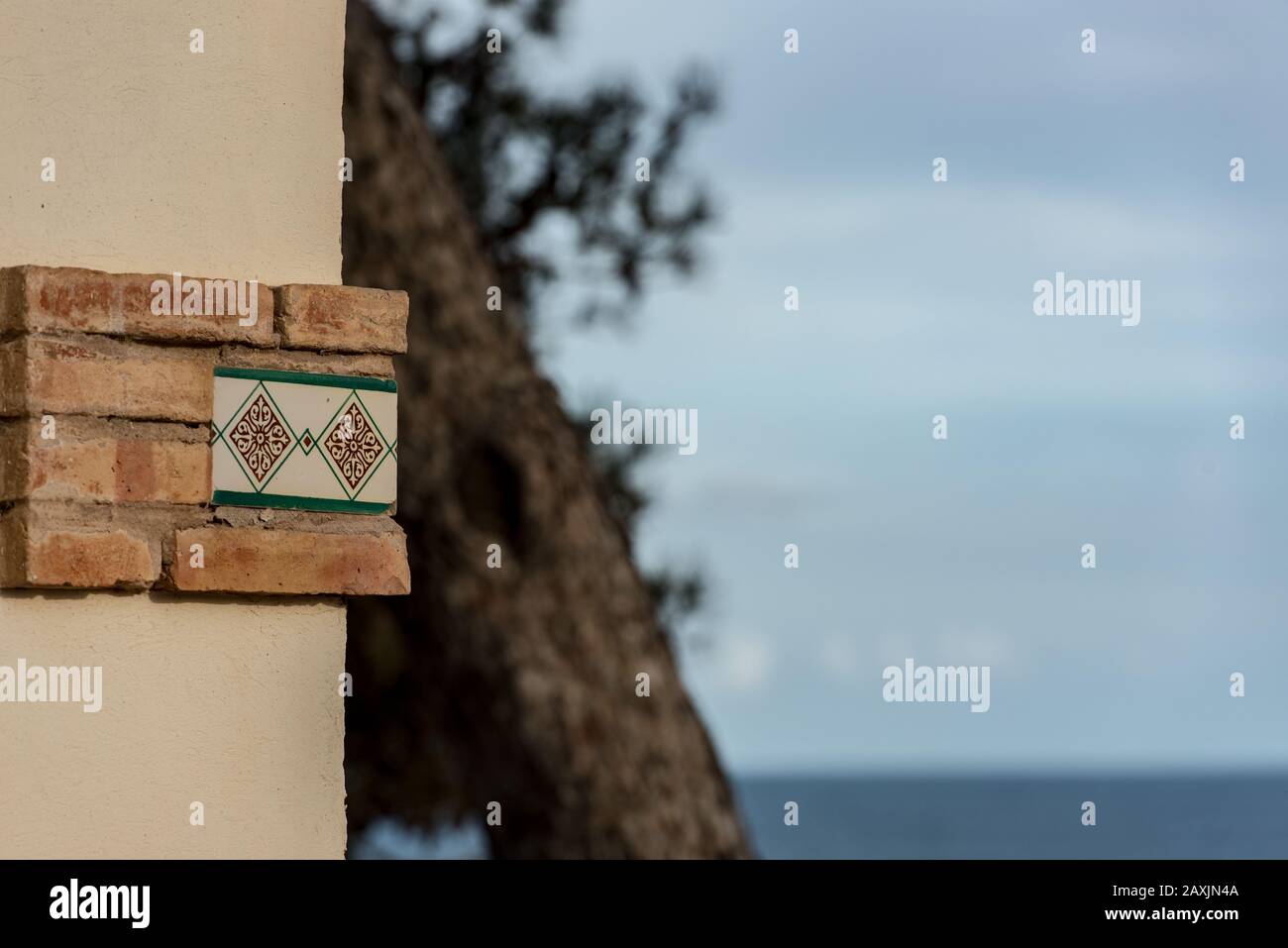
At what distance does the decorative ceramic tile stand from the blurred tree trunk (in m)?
2.68

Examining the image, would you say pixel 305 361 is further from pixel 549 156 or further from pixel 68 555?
pixel 549 156

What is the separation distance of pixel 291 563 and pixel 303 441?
0.60 ft

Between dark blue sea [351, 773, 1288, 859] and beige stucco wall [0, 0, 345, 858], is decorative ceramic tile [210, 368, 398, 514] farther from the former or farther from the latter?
dark blue sea [351, 773, 1288, 859]

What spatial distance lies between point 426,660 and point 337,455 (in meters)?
3.19

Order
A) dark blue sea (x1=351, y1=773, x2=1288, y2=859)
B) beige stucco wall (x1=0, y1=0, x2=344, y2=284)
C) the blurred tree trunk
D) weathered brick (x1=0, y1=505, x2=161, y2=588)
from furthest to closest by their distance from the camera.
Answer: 1. dark blue sea (x1=351, y1=773, x2=1288, y2=859)
2. the blurred tree trunk
3. beige stucco wall (x1=0, y1=0, x2=344, y2=284)
4. weathered brick (x1=0, y1=505, x2=161, y2=588)

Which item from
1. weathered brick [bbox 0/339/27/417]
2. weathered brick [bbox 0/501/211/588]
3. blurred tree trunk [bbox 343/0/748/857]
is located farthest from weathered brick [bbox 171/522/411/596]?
blurred tree trunk [bbox 343/0/748/857]

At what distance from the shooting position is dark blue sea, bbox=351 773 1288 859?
4131 centimetres

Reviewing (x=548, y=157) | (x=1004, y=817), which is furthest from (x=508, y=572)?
(x=1004, y=817)

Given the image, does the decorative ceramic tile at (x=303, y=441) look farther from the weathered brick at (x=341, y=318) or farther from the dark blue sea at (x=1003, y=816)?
the dark blue sea at (x=1003, y=816)

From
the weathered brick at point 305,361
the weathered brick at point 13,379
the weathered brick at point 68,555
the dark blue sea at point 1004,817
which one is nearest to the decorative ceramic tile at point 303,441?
the weathered brick at point 305,361

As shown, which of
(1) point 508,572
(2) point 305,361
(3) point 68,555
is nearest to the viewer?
(3) point 68,555

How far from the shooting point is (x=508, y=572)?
5.27 metres

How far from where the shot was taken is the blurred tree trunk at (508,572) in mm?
5230
